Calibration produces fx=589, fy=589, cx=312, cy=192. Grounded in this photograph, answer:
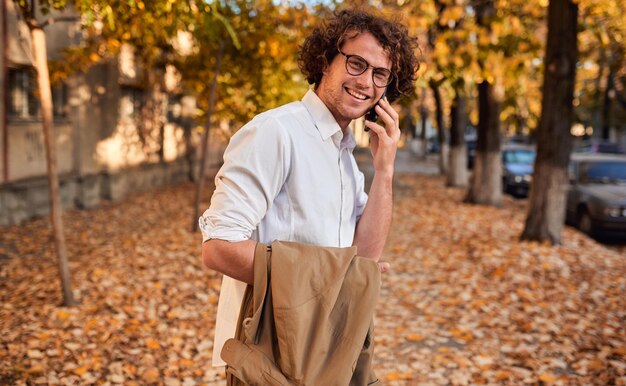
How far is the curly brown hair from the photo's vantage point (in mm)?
1972

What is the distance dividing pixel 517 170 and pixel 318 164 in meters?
18.4

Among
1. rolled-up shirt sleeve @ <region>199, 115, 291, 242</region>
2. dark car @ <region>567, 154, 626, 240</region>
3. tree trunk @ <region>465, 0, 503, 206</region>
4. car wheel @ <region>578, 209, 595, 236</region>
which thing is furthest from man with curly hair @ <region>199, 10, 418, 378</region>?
tree trunk @ <region>465, 0, 503, 206</region>

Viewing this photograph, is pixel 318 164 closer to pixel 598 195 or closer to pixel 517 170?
pixel 598 195

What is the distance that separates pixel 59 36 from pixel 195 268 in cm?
689

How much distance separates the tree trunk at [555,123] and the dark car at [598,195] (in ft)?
7.81

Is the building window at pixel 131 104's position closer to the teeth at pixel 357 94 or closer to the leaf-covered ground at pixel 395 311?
the leaf-covered ground at pixel 395 311

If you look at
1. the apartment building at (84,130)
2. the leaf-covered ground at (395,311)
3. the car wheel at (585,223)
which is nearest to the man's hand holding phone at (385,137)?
the leaf-covered ground at (395,311)

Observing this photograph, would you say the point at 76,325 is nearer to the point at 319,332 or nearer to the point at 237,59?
the point at 319,332

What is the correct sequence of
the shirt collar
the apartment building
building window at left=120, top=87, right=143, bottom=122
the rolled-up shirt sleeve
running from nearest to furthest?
1. the rolled-up shirt sleeve
2. the shirt collar
3. the apartment building
4. building window at left=120, top=87, right=143, bottom=122

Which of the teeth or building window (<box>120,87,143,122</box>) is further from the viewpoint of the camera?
building window (<box>120,87,143,122</box>)

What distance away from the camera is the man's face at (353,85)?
6.36 feet

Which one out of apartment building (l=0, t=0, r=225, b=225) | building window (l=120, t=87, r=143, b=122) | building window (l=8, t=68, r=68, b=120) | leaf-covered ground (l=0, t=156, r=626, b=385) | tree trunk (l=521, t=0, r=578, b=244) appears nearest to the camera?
leaf-covered ground (l=0, t=156, r=626, b=385)

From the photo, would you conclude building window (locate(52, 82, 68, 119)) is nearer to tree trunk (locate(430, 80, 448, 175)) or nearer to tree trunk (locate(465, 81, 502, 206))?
tree trunk (locate(465, 81, 502, 206))

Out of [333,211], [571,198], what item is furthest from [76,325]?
[571,198]
